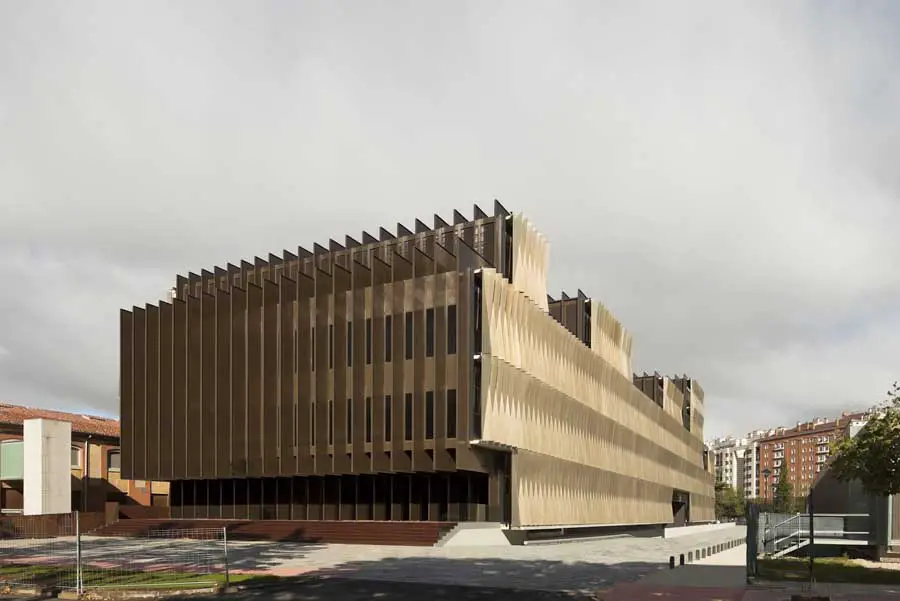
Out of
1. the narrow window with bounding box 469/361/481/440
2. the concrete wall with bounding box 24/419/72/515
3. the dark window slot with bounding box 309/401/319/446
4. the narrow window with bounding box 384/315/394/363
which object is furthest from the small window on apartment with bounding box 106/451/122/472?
the narrow window with bounding box 469/361/481/440

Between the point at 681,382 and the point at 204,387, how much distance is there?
7427cm

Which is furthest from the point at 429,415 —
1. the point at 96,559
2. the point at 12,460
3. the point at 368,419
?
the point at 12,460

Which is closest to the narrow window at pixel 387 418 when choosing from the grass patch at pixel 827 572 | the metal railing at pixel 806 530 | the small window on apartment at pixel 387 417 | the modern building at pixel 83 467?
the small window on apartment at pixel 387 417

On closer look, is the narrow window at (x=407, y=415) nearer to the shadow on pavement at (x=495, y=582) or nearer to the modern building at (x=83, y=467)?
the shadow on pavement at (x=495, y=582)

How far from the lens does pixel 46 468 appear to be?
53250mm

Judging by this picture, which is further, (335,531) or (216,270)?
(216,270)

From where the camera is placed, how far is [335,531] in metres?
46.5

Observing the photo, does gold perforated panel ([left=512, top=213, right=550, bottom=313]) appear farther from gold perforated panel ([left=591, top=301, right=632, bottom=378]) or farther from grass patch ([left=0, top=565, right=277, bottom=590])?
grass patch ([left=0, top=565, right=277, bottom=590])

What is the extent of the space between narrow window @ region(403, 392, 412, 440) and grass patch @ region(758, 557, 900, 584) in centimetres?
2275

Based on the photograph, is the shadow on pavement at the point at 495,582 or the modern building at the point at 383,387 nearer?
the shadow on pavement at the point at 495,582

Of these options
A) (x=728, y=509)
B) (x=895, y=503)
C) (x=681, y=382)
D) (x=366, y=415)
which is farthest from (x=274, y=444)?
(x=728, y=509)

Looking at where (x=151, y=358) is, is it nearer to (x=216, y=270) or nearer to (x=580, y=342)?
(x=216, y=270)

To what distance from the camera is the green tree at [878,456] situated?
2533 cm

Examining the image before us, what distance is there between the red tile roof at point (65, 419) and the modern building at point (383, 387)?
27.4ft
